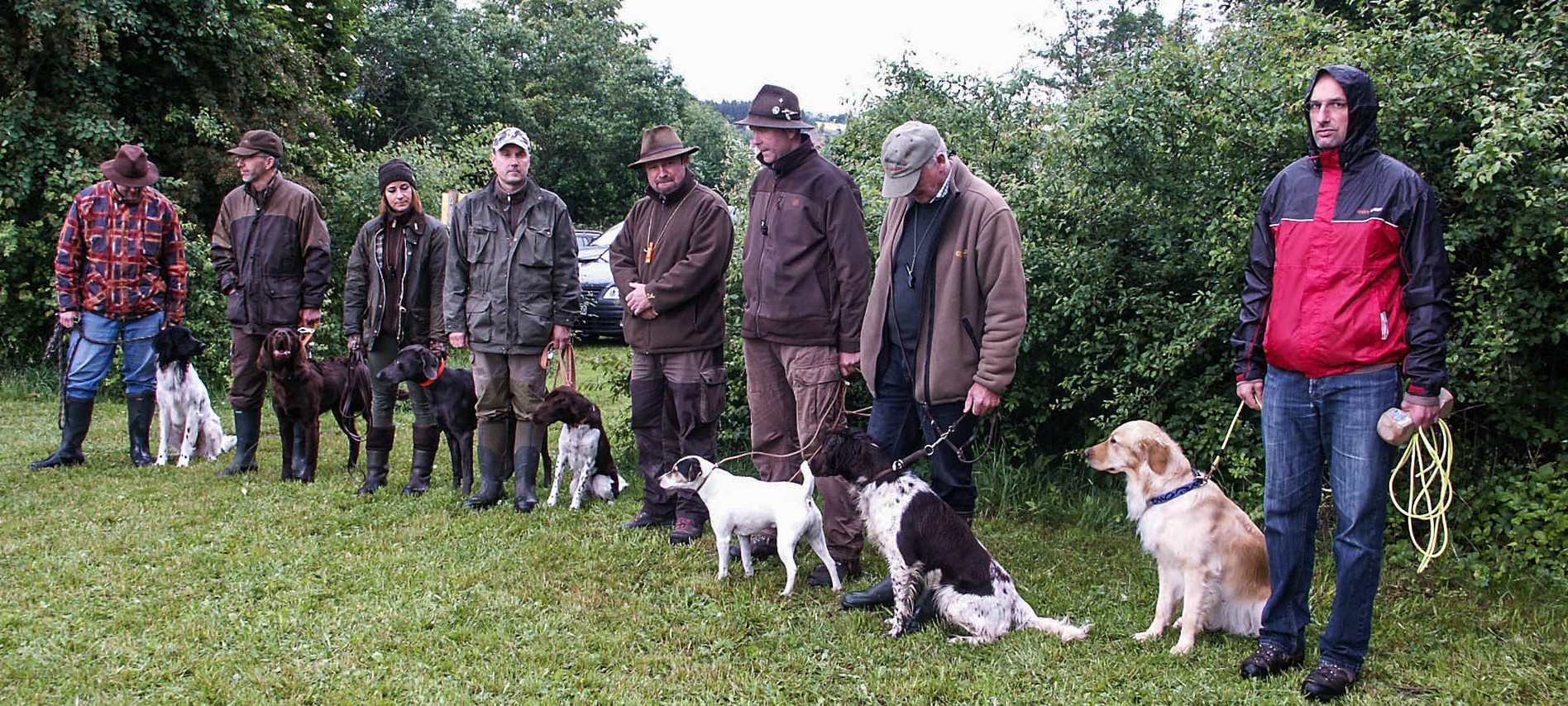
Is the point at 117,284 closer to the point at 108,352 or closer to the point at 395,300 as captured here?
the point at 108,352

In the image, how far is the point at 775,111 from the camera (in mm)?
4672

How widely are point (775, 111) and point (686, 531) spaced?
214 cm

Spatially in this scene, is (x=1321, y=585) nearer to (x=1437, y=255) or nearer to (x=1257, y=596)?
(x=1257, y=596)

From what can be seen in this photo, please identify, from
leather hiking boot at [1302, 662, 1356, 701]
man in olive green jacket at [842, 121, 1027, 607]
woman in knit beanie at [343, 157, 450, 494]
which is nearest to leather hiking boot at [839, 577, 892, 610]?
man in olive green jacket at [842, 121, 1027, 607]

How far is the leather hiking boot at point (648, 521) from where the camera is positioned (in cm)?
557

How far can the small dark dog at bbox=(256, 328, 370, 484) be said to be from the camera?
21.2 ft

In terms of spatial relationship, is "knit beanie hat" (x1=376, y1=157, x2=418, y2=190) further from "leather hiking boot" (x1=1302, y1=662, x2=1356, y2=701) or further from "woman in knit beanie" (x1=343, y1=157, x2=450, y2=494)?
"leather hiking boot" (x1=1302, y1=662, x2=1356, y2=701)

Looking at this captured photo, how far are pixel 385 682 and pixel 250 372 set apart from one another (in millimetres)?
4034

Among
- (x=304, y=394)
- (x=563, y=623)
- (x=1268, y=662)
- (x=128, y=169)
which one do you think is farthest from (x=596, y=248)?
(x=1268, y=662)

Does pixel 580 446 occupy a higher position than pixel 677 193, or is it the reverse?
pixel 677 193

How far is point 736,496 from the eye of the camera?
4727mm

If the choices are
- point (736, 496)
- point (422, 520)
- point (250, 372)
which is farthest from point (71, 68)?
point (736, 496)

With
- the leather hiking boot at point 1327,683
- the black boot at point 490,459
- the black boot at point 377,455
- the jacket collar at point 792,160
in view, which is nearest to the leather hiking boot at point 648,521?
the black boot at point 490,459

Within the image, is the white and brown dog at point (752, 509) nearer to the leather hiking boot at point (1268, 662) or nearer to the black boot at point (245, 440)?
the leather hiking boot at point (1268, 662)
